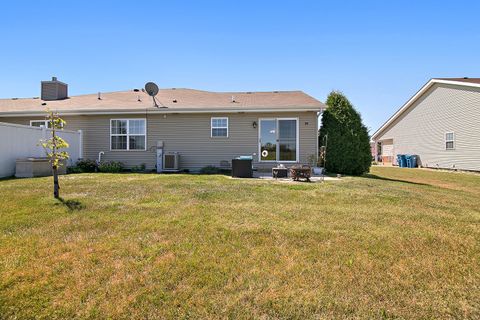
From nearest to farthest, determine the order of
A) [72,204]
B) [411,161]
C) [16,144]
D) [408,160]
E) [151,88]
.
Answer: [72,204]
[16,144]
[151,88]
[411,161]
[408,160]

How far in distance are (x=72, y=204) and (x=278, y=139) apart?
8.45 m

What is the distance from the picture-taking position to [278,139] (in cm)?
1170

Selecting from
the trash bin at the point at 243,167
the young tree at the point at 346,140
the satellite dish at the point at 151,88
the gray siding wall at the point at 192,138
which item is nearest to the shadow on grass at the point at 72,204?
the trash bin at the point at 243,167

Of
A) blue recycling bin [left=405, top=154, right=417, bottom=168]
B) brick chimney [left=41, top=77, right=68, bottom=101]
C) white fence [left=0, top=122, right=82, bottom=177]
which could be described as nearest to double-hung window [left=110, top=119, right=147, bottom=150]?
white fence [left=0, top=122, right=82, bottom=177]

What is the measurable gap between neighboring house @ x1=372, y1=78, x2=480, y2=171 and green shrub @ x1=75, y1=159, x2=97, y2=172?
69.5 feet

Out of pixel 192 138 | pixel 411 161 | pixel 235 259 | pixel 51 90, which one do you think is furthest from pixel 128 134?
pixel 411 161

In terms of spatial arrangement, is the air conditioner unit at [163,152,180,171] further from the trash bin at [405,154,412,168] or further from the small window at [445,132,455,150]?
the trash bin at [405,154,412,168]

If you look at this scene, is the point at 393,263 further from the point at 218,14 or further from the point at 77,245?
the point at 218,14

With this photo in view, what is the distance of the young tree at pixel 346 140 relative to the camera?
11.3m

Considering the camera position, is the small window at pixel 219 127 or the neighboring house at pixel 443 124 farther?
the neighboring house at pixel 443 124

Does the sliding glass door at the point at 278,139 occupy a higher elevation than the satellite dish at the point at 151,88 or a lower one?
lower

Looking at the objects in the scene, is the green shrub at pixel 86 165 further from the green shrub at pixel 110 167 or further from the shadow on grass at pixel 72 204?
the shadow on grass at pixel 72 204

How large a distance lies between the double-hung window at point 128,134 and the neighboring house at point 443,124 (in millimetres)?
19142

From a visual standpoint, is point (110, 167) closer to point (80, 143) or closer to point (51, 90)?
point (80, 143)
